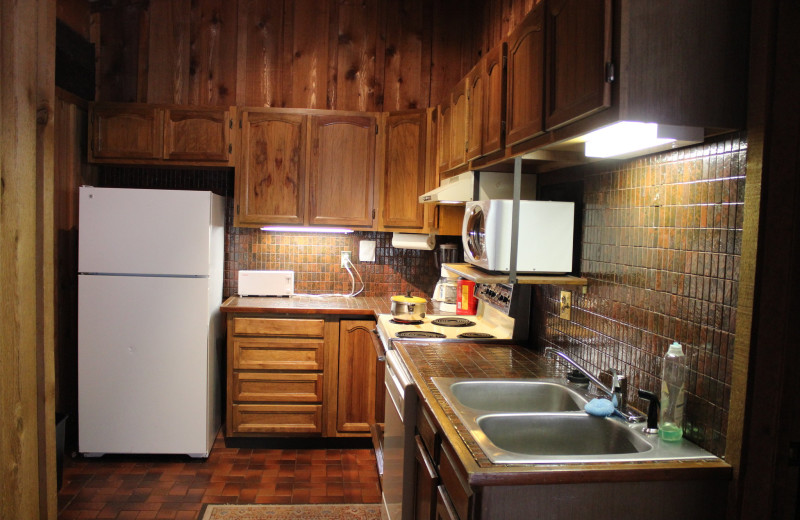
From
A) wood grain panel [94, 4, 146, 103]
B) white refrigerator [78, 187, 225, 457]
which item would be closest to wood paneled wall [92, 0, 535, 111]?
wood grain panel [94, 4, 146, 103]

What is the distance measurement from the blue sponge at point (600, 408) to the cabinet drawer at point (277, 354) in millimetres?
2235

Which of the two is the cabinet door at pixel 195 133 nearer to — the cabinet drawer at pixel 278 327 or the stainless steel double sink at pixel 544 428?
the cabinet drawer at pixel 278 327

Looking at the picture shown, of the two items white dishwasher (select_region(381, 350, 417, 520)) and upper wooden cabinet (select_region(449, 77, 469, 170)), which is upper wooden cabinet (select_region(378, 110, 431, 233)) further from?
white dishwasher (select_region(381, 350, 417, 520))

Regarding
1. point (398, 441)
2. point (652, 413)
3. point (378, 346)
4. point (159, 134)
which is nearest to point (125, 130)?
point (159, 134)

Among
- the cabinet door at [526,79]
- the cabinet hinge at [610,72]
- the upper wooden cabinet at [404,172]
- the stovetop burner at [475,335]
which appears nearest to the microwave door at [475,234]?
the cabinet door at [526,79]

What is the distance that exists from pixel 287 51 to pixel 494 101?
7.58ft

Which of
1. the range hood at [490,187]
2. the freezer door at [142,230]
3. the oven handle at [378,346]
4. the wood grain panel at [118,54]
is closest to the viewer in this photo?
the range hood at [490,187]

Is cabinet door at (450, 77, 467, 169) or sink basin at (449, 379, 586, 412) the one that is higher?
cabinet door at (450, 77, 467, 169)

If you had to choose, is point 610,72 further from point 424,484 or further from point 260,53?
point 260,53

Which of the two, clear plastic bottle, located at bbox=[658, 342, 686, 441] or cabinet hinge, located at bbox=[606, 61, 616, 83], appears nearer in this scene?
cabinet hinge, located at bbox=[606, 61, 616, 83]

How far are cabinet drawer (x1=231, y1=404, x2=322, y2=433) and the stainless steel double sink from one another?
185 centimetres

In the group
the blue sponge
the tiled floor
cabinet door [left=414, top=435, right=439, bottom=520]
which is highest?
the blue sponge

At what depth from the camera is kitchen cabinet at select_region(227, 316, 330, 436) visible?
12.3ft

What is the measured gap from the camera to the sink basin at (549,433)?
1.81m
